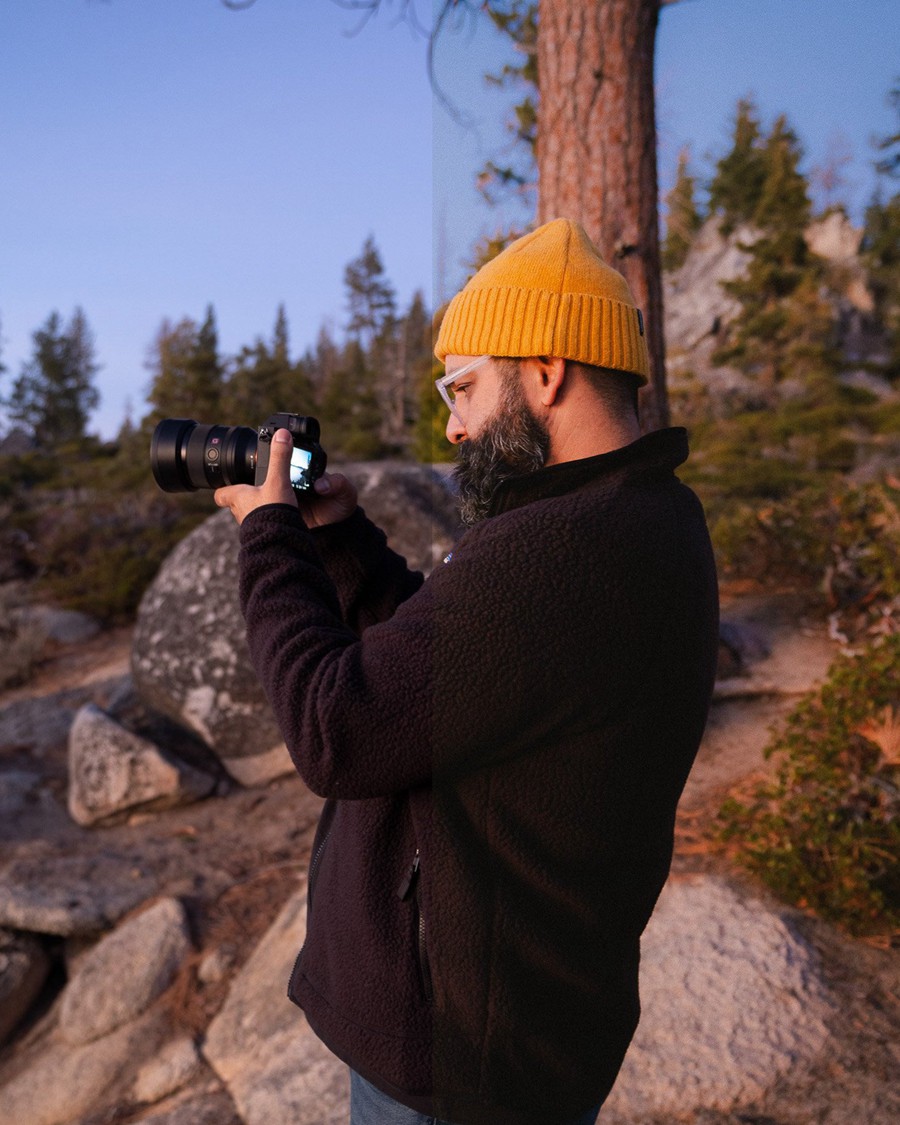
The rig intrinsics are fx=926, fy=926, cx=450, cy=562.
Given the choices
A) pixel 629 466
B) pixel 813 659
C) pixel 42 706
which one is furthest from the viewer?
pixel 42 706

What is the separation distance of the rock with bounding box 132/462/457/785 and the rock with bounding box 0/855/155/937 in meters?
1.00

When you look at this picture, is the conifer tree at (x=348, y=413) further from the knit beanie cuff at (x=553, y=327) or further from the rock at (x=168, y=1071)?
the knit beanie cuff at (x=553, y=327)

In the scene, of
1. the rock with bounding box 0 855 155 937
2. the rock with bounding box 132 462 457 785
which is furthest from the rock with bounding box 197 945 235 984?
the rock with bounding box 132 462 457 785

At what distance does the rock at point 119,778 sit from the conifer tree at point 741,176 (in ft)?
85.1

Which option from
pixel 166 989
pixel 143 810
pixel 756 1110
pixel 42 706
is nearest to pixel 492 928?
pixel 756 1110

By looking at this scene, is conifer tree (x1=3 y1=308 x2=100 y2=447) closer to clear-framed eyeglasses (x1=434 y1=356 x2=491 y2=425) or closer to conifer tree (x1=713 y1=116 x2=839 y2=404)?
conifer tree (x1=713 y1=116 x2=839 y2=404)

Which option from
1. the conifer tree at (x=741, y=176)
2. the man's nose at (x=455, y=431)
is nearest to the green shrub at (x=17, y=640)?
the man's nose at (x=455, y=431)

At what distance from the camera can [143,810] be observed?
514 centimetres

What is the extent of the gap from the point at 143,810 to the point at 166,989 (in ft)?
4.69

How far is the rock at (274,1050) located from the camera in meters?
2.93

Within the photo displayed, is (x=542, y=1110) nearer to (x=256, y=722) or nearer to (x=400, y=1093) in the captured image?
(x=400, y=1093)

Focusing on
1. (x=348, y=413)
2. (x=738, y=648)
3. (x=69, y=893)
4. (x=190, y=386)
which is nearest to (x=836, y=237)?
(x=348, y=413)

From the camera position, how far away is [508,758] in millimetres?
1266

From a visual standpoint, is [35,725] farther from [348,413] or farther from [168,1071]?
[348,413]
